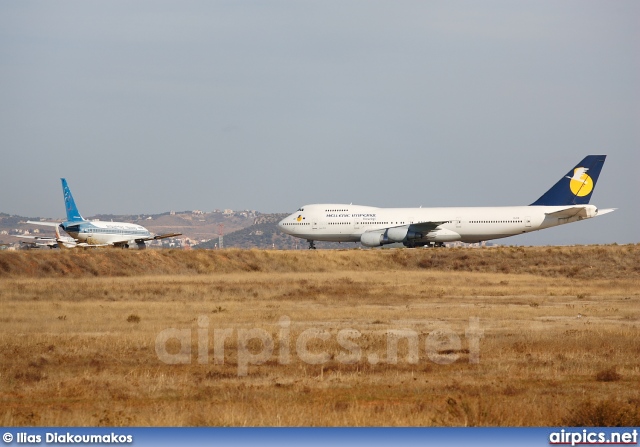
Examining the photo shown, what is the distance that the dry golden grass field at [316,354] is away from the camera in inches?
572

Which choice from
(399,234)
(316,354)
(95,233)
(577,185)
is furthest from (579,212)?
(316,354)

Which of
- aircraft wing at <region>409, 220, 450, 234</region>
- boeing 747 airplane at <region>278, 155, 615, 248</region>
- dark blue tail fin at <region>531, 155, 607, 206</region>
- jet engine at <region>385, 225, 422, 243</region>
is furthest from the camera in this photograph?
dark blue tail fin at <region>531, 155, 607, 206</region>

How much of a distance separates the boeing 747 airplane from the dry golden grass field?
104 ft

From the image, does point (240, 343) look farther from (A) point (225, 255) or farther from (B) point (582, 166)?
(B) point (582, 166)

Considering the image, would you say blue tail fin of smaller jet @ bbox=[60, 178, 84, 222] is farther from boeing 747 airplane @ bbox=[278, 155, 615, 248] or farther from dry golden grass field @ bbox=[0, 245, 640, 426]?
dry golden grass field @ bbox=[0, 245, 640, 426]

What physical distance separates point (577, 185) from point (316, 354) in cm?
6416

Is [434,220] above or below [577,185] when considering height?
below

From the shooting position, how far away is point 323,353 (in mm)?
21453

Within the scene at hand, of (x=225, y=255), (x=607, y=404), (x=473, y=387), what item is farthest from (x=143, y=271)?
(x=607, y=404)

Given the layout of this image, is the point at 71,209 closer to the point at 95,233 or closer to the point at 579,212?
the point at 95,233

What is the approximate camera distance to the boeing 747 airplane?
78375mm

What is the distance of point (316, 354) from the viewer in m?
21.3

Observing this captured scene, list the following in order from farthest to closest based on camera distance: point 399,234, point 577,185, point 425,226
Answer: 1. point 577,185
2. point 399,234
3. point 425,226

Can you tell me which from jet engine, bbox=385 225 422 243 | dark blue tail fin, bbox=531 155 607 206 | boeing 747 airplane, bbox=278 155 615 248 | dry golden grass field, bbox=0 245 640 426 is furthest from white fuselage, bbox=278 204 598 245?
dry golden grass field, bbox=0 245 640 426
